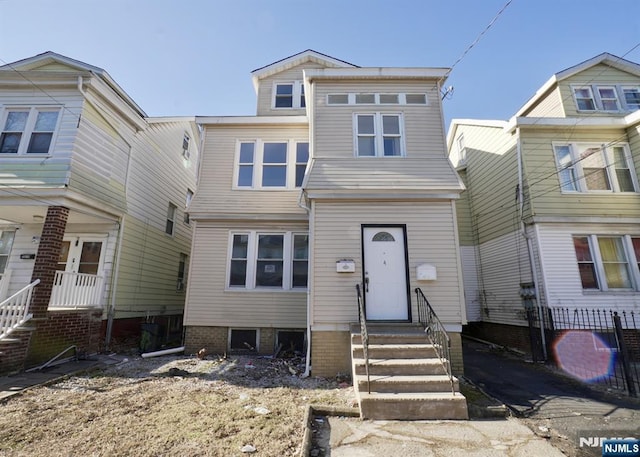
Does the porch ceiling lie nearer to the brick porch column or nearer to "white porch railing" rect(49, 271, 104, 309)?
the brick porch column

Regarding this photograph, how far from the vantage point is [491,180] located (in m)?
11.5

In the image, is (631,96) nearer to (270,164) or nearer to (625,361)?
Answer: (625,361)

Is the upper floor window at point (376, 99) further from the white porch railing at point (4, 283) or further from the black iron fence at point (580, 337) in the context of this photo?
the white porch railing at point (4, 283)

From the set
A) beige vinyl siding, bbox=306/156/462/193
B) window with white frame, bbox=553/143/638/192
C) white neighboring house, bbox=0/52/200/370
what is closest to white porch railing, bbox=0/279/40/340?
white neighboring house, bbox=0/52/200/370

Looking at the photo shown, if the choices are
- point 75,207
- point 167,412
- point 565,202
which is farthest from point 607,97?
point 75,207

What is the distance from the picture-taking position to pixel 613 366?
24.1 ft

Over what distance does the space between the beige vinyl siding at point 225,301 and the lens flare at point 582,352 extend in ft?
21.8

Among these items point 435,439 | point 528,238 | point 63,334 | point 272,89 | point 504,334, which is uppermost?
point 272,89

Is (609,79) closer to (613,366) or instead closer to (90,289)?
(613,366)

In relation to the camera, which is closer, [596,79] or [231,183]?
[231,183]

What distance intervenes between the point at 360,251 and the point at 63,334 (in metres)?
7.29

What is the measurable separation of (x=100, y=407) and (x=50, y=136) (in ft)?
23.3

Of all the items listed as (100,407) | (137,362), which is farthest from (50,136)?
(100,407)

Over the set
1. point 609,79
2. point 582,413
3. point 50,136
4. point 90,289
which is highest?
point 609,79
